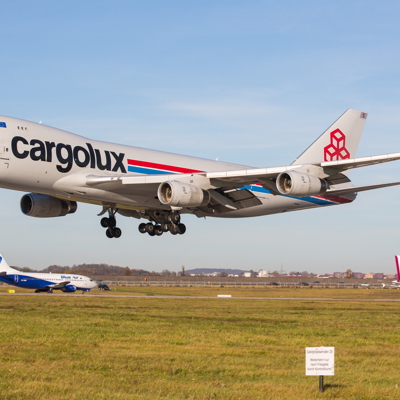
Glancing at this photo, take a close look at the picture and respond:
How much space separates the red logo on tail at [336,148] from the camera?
46.3m

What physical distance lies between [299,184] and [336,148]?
49.8 feet

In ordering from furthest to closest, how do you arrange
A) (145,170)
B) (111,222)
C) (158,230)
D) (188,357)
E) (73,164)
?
(111,222) < (158,230) < (145,170) < (73,164) < (188,357)

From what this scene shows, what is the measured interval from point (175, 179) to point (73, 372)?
58.6ft

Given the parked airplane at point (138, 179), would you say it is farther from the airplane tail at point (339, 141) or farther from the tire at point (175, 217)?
the airplane tail at point (339, 141)

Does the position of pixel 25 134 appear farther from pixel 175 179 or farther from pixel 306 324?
pixel 306 324

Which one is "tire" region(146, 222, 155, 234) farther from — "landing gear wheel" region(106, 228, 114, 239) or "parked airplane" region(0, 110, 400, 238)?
"landing gear wheel" region(106, 228, 114, 239)

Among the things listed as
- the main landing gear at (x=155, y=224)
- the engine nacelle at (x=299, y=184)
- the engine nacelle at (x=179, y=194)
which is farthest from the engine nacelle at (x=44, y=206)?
the engine nacelle at (x=299, y=184)

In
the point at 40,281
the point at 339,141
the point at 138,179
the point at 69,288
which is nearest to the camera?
the point at 138,179

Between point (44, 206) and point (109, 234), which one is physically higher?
point (44, 206)

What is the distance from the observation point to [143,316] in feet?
129

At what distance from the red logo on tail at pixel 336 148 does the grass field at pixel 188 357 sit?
1387 cm

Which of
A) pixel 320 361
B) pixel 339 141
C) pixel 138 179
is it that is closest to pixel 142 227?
pixel 138 179

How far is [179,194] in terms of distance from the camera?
33.5 metres

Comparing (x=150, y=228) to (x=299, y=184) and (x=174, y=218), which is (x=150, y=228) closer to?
(x=174, y=218)
